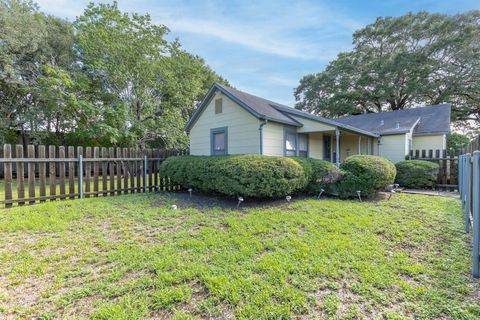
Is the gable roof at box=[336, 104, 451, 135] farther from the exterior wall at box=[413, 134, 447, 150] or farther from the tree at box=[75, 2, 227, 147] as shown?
the tree at box=[75, 2, 227, 147]

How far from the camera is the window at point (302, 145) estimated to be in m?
11.4

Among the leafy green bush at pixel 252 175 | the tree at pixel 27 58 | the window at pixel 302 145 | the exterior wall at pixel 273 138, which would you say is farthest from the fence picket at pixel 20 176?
the window at pixel 302 145

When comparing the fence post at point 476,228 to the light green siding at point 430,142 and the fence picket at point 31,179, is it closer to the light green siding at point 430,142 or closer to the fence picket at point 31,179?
the fence picket at point 31,179

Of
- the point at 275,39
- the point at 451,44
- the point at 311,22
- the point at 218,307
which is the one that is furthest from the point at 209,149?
the point at 451,44

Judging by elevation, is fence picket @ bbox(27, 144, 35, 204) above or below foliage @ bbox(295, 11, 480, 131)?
below

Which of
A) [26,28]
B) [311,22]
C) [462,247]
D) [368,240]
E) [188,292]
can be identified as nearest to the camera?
[188,292]

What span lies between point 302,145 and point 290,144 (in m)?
1.02

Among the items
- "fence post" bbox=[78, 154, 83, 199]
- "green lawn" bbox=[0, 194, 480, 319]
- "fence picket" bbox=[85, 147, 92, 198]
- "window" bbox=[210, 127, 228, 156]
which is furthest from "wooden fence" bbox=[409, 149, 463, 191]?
"fence post" bbox=[78, 154, 83, 199]

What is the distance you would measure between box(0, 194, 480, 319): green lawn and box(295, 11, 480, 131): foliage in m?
24.9

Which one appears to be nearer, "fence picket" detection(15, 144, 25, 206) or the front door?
"fence picket" detection(15, 144, 25, 206)

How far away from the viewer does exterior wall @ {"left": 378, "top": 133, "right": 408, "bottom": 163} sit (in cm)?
1452

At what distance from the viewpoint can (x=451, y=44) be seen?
2208 centimetres

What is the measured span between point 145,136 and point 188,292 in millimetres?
14926

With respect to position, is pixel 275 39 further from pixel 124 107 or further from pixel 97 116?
pixel 97 116
